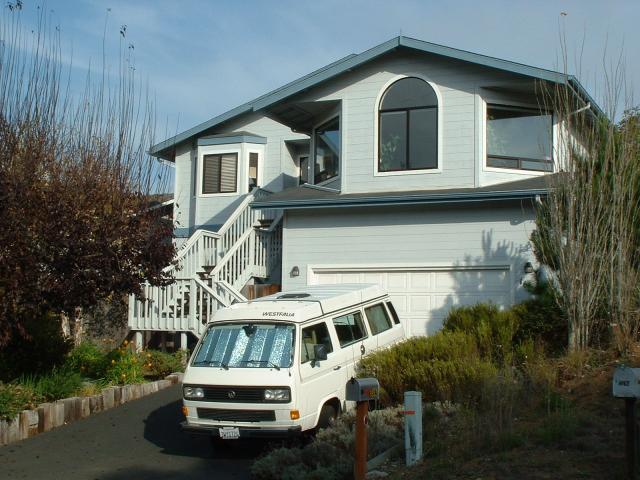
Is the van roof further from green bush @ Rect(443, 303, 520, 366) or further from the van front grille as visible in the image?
green bush @ Rect(443, 303, 520, 366)

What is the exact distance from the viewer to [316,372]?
10.6 m

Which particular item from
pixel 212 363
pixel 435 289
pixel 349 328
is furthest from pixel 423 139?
pixel 212 363

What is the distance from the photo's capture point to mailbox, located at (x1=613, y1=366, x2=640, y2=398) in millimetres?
7141

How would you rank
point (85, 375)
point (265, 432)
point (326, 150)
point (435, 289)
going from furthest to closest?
point (326, 150) < point (435, 289) < point (85, 375) < point (265, 432)

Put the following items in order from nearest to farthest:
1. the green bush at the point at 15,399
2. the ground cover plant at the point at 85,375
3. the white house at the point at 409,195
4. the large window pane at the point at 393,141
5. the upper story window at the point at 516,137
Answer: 1. the green bush at the point at 15,399
2. the ground cover plant at the point at 85,375
3. the white house at the point at 409,195
4. the upper story window at the point at 516,137
5. the large window pane at the point at 393,141

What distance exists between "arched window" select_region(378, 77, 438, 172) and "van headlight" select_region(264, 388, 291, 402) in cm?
874

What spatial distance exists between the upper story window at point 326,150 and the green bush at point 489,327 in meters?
5.85

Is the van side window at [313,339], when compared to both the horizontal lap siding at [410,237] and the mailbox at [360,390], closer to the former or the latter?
the mailbox at [360,390]

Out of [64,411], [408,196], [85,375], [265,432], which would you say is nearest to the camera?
[265,432]

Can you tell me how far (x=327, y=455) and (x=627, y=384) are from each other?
3.32 metres

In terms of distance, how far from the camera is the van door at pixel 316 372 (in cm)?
1027

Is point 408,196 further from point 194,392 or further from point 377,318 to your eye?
point 194,392

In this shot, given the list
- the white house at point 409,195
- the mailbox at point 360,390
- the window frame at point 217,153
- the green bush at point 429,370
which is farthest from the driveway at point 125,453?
the window frame at point 217,153

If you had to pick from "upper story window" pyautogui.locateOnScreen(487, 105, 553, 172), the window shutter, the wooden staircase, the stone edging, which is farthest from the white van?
the window shutter
